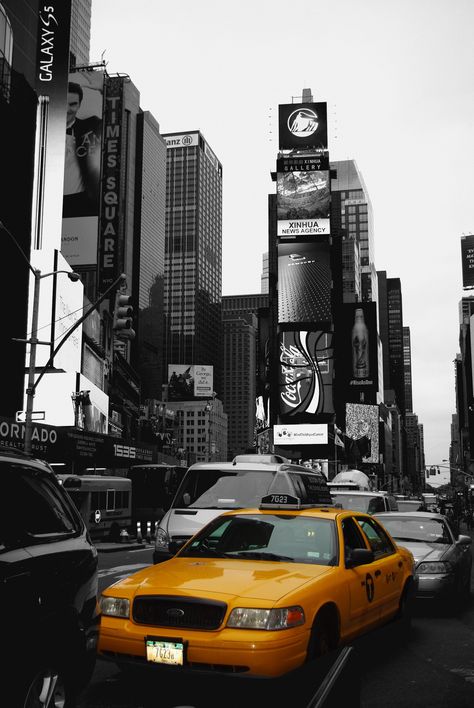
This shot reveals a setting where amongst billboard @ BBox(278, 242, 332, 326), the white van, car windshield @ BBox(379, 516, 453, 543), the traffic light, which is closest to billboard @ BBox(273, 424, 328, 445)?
billboard @ BBox(278, 242, 332, 326)

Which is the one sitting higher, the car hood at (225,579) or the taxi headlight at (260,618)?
the car hood at (225,579)

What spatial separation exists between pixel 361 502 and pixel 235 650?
13.7 metres

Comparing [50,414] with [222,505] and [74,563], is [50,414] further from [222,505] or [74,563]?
[74,563]

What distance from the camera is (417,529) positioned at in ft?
40.9

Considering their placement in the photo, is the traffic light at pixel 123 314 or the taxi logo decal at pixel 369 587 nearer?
the taxi logo decal at pixel 369 587

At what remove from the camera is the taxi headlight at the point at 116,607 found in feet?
19.9

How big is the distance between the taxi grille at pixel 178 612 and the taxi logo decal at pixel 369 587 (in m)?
2.23

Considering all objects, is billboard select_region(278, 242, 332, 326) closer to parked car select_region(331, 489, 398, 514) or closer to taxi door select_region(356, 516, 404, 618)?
parked car select_region(331, 489, 398, 514)

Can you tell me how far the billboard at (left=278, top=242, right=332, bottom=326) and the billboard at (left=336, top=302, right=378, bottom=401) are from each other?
15198 mm

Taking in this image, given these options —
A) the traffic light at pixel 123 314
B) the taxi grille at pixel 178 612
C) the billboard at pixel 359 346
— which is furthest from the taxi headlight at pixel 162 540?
the billboard at pixel 359 346

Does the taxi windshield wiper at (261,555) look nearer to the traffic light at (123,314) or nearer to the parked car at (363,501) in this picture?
the parked car at (363,501)

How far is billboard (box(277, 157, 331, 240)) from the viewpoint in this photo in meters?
112

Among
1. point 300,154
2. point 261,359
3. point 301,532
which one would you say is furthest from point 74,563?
point 261,359

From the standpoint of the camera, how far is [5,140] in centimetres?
4319
